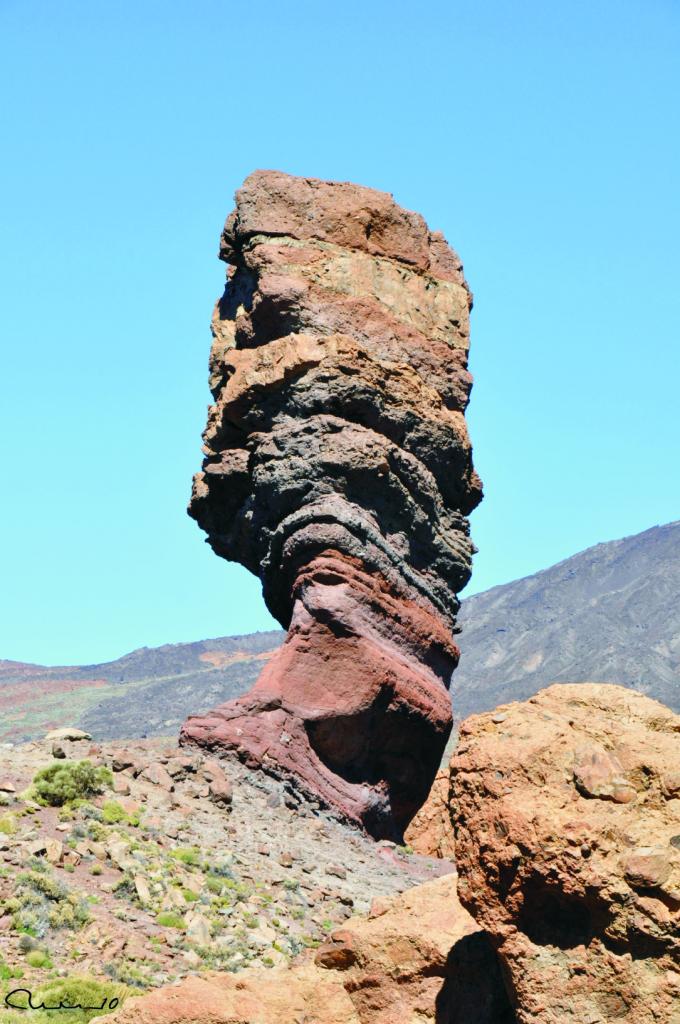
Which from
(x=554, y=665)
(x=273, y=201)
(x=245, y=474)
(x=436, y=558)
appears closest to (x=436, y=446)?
(x=436, y=558)

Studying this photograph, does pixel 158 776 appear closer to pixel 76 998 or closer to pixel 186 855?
pixel 186 855

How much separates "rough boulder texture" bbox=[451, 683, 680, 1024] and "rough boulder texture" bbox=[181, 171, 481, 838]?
13991 mm

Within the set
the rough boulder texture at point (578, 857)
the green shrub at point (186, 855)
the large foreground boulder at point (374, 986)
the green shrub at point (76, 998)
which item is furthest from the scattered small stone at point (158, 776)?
the rough boulder texture at point (578, 857)

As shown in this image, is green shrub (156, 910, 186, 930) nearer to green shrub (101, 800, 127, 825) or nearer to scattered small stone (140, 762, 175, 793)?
green shrub (101, 800, 127, 825)

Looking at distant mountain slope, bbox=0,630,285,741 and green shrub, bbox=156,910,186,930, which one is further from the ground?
distant mountain slope, bbox=0,630,285,741

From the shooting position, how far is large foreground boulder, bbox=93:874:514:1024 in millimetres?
8977

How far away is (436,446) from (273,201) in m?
5.82

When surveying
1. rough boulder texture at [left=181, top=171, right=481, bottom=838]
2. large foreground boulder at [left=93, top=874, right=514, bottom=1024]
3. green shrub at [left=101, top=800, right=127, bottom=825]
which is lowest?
large foreground boulder at [left=93, top=874, right=514, bottom=1024]

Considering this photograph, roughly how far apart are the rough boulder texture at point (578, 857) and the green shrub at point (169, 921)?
26.8ft

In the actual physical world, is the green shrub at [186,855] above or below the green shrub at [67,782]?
below

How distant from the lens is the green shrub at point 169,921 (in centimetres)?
1595
